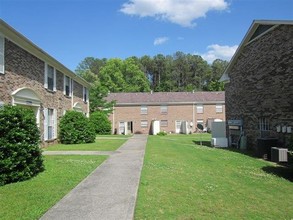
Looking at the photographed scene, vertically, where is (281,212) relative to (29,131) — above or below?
below

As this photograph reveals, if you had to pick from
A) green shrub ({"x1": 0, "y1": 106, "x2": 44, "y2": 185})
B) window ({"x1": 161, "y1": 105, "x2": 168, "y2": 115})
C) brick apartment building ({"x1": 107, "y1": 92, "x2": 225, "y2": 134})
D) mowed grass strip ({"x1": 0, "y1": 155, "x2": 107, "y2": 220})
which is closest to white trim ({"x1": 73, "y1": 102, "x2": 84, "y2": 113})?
mowed grass strip ({"x1": 0, "y1": 155, "x2": 107, "y2": 220})

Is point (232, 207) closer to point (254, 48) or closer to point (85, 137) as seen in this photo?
point (254, 48)

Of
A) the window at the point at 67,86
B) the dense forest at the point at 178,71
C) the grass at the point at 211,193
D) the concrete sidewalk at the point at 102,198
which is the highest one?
the dense forest at the point at 178,71

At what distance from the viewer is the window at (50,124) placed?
19667mm

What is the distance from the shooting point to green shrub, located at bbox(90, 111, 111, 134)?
3944 cm

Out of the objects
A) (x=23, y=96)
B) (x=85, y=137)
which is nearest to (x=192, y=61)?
(x=85, y=137)

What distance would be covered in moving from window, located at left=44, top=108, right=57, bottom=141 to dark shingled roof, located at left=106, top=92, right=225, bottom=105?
26581mm

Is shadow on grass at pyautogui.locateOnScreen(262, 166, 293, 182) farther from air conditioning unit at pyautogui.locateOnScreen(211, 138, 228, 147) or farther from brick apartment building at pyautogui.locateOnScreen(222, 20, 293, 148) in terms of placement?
air conditioning unit at pyautogui.locateOnScreen(211, 138, 228, 147)

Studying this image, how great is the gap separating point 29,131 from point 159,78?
74.7m

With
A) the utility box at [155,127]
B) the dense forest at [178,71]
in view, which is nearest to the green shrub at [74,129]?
the utility box at [155,127]

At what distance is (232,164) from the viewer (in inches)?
524

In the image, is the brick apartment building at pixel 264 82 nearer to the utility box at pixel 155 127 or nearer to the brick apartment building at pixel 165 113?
the utility box at pixel 155 127

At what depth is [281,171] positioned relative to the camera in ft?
39.4

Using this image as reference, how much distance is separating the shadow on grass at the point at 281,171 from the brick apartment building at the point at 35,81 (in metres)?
Result: 11.0
